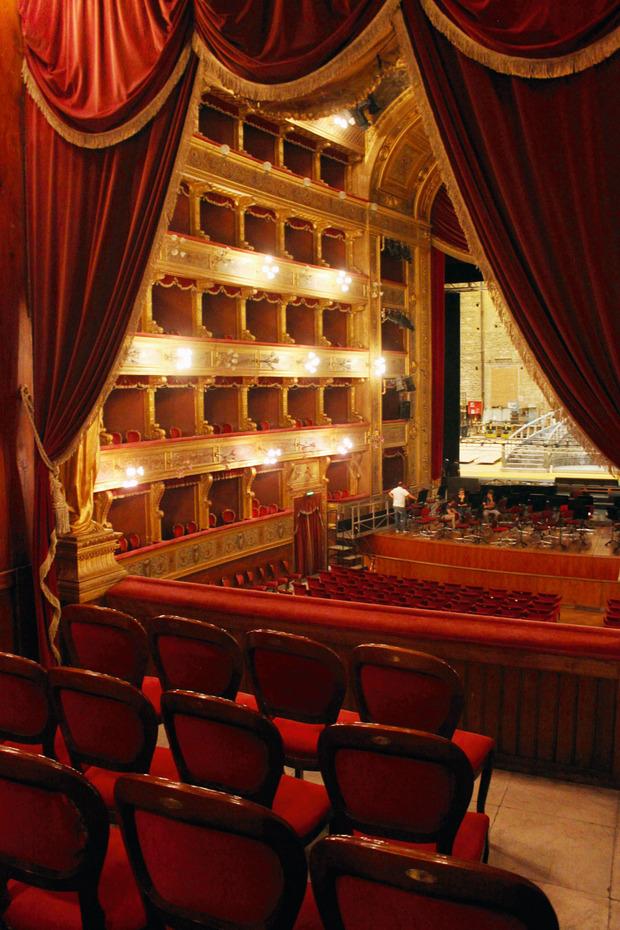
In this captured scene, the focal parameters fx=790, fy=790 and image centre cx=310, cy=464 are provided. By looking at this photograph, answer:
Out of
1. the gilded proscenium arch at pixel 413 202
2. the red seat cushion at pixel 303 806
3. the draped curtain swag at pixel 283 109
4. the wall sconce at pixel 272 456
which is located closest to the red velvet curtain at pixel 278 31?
the draped curtain swag at pixel 283 109

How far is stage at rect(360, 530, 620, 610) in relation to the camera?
1211 centimetres

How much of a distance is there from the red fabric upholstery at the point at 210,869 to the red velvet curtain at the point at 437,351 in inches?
618

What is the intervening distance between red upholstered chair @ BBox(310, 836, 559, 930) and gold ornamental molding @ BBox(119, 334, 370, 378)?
812cm

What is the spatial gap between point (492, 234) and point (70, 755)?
2812 millimetres

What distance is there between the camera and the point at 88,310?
490 cm

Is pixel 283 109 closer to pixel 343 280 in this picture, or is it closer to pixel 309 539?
pixel 309 539

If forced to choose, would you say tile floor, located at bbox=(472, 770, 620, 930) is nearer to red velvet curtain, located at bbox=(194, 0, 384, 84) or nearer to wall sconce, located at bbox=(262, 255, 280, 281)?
red velvet curtain, located at bbox=(194, 0, 384, 84)

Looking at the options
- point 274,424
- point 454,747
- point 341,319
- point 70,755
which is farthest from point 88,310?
point 341,319

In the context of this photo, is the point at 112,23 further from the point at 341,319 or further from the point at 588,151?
the point at 341,319

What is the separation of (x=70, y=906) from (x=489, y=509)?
42.9ft

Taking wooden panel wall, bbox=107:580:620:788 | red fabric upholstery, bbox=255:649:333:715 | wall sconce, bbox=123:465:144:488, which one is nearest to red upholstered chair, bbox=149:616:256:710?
red fabric upholstery, bbox=255:649:333:715

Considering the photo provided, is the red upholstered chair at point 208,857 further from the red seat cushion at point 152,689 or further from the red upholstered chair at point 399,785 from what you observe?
the red seat cushion at point 152,689

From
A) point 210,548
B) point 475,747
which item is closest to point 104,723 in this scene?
point 475,747

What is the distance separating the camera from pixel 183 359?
36.0 feet
